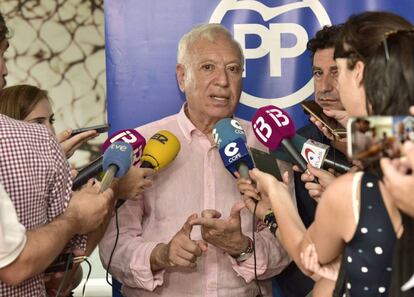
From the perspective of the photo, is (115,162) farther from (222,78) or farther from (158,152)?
(222,78)

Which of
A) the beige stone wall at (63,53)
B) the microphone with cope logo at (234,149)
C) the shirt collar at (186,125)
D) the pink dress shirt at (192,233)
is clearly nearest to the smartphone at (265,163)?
the microphone with cope logo at (234,149)

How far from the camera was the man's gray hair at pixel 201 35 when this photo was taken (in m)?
2.83

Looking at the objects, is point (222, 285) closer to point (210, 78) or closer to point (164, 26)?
point (210, 78)

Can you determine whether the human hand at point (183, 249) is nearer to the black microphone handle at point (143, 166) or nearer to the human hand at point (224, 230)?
the human hand at point (224, 230)

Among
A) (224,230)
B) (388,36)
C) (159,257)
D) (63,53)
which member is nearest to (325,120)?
(224,230)

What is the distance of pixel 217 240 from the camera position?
97.8 inches

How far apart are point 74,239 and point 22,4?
3995 millimetres

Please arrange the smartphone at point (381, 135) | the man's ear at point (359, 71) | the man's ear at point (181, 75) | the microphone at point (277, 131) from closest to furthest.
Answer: the smartphone at point (381, 135)
the man's ear at point (359, 71)
the microphone at point (277, 131)
the man's ear at point (181, 75)

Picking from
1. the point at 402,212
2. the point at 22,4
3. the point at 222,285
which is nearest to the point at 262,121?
the point at 222,285

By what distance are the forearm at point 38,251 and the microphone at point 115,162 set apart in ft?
0.80

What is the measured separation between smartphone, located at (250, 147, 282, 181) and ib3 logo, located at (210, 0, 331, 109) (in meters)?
0.64

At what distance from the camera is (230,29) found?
9.82 ft

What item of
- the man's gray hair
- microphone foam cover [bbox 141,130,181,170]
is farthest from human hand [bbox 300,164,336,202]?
the man's gray hair

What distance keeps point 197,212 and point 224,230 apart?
314 mm
